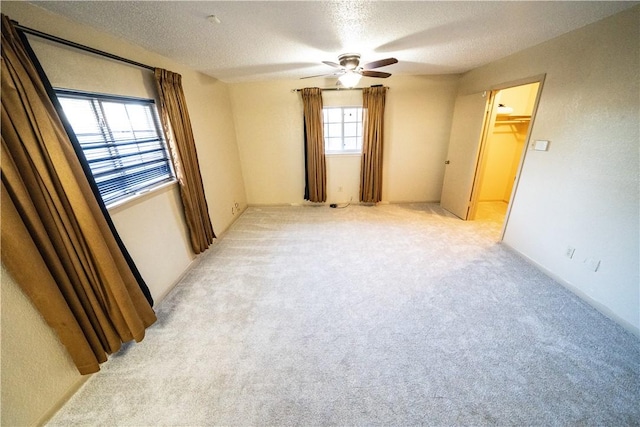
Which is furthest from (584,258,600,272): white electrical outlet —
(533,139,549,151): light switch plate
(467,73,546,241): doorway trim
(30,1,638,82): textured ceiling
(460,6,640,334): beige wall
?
(30,1,638,82): textured ceiling

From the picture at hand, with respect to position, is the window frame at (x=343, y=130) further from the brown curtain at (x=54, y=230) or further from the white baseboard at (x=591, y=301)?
the brown curtain at (x=54, y=230)

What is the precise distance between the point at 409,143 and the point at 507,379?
363 cm

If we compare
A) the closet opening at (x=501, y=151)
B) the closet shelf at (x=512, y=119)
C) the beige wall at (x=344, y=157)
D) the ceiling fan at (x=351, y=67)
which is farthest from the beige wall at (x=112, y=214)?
the closet shelf at (x=512, y=119)

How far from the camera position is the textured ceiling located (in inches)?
57.3

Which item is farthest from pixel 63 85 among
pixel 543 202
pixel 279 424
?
pixel 543 202

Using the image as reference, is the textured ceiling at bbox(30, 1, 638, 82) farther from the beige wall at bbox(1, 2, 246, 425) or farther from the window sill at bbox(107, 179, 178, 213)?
the window sill at bbox(107, 179, 178, 213)

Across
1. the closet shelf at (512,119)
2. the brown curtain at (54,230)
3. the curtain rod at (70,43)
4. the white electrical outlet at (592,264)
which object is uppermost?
the curtain rod at (70,43)

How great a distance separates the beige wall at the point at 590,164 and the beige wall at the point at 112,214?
396cm

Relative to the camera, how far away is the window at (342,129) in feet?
13.6

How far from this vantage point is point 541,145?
2.37 metres

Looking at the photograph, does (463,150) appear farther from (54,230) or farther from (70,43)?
(54,230)

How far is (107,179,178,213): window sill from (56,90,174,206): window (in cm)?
4

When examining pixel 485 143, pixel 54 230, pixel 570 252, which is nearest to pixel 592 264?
pixel 570 252

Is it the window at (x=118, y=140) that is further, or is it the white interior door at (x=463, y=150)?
the white interior door at (x=463, y=150)
